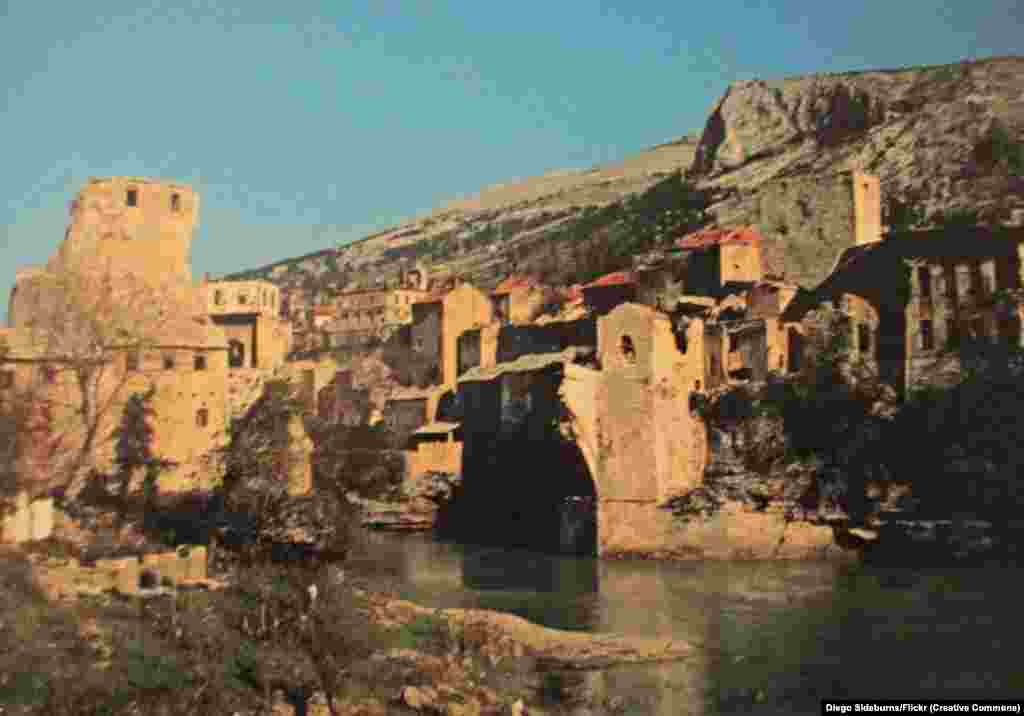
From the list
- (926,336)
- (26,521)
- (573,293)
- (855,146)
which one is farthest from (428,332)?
(26,521)

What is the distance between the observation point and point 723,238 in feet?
196

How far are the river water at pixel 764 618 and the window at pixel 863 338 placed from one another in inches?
380

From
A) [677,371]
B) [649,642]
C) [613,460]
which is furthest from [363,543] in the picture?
[649,642]

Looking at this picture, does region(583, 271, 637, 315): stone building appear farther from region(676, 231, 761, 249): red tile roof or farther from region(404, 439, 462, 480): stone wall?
region(404, 439, 462, 480): stone wall

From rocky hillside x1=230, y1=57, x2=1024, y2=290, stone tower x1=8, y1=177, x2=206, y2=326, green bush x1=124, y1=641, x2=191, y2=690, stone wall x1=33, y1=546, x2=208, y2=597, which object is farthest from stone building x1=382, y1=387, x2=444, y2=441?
green bush x1=124, y1=641, x2=191, y2=690

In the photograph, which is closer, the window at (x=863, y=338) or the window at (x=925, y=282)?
the window at (x=925, y=282)

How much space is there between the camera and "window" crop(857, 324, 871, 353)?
1873 inches

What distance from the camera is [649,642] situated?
2970 cm

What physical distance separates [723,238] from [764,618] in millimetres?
30137

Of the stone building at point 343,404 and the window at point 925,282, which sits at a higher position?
the window at point 925,282

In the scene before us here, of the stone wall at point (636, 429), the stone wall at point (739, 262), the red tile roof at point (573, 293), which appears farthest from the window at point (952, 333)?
the red tile roof at point (573, 293)

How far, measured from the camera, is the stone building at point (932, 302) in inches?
1698

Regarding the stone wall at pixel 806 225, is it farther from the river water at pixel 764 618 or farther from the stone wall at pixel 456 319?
the river water at pixel 764 618

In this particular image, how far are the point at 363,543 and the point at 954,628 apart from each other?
22836mm
